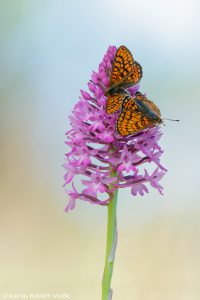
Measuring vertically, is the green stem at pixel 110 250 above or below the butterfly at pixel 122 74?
below

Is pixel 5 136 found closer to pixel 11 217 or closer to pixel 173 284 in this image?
pixel 11 217

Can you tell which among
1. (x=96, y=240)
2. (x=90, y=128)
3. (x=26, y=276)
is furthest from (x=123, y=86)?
(x=26, y=276)

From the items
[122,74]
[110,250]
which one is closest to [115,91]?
[122,74]

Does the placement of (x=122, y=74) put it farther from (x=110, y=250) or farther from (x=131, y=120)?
(x=110, y=250)

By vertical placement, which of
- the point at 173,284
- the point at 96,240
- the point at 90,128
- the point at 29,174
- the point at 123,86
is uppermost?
the point at 123,86

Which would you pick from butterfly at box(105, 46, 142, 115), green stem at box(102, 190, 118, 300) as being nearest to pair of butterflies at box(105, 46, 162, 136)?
butterfly at box(105, 46, 142, 115)

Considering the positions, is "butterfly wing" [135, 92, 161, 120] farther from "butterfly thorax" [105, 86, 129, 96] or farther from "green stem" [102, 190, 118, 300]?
"green stem" [102, 190, 118, 300]

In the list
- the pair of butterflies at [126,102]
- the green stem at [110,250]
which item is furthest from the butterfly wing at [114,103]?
the green stem at [110,250]

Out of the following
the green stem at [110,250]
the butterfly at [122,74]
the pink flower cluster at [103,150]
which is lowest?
the green stem at [110,250]

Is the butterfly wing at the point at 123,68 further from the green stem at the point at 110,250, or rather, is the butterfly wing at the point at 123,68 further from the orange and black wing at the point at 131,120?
the green stem at the point at 110,250
